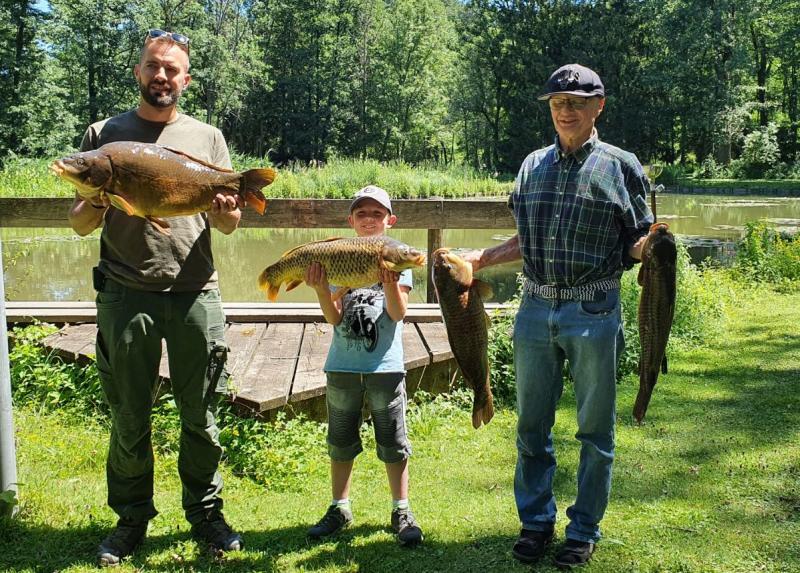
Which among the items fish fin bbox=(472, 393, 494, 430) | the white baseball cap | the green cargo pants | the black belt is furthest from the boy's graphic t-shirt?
the black belt

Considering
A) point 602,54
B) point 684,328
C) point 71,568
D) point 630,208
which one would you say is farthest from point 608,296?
point 602,54

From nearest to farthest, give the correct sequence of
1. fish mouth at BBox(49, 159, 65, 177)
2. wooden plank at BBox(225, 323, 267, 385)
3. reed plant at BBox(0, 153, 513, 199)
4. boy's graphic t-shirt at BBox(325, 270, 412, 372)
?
fish mouth at BBox(49, 159, 65, 177), boy's graphic t-shirt at BBox(325, 270, 412, 372), wooden plank at BBox(225, 323, 267, 385), reed plant at BBox(0, 153, 513, 199)

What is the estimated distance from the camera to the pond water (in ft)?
38.7

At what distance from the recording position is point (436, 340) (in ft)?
19.9

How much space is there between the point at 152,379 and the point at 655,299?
8.03 feet

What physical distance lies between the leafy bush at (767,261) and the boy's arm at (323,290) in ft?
30.0

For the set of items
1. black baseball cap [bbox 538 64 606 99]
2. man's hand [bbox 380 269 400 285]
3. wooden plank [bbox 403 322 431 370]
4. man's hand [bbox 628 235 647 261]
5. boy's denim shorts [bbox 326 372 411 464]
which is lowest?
wooden plank [bbox 403 322 431 370]

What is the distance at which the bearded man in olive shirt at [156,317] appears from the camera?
328cm

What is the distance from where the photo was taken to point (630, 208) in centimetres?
319

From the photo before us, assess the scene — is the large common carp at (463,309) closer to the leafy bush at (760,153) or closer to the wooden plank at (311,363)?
the wooden plank at (311,363)

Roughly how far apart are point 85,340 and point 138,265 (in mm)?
3122

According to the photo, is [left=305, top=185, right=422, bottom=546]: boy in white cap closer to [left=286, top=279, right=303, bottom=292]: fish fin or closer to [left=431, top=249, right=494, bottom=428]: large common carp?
[left=286, top=279, right=303, bottom=292]: fish fin

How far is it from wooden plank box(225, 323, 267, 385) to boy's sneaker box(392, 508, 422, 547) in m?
1.88

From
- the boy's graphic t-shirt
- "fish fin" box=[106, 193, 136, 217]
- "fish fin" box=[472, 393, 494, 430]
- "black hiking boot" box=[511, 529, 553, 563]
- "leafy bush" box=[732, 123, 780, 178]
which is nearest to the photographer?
"fish fin" box=[106, 193, 136, 217]
